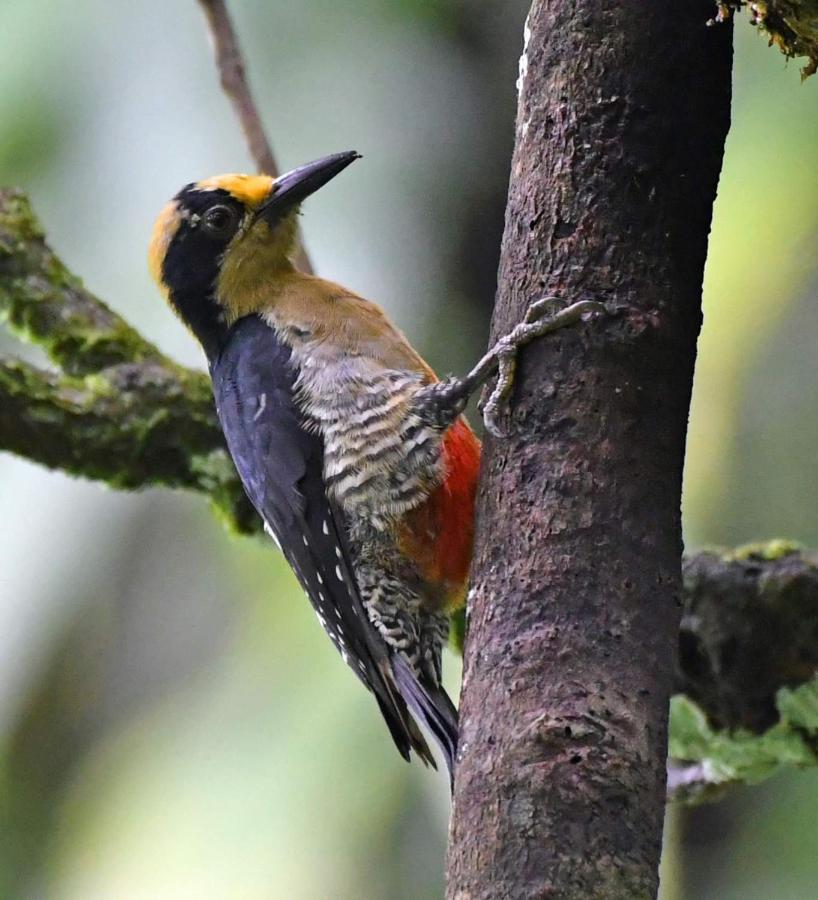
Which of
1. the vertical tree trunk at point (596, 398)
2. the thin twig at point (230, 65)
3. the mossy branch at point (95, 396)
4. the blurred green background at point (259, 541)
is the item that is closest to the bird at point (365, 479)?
the mossy branch at point (95, 396)

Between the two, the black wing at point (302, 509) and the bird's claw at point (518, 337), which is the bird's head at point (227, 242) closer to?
the black wing at point (302, 509)

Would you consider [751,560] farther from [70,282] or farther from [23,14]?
[23,14]

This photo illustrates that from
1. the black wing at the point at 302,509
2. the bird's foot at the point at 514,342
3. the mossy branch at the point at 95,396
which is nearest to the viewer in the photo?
the bird's foot at the point at 514,342

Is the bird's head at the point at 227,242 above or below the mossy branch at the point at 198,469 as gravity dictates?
above

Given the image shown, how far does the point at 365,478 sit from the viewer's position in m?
3.02

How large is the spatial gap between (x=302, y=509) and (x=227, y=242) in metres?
0.87

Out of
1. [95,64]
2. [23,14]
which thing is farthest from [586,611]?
[23,14]

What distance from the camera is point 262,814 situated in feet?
15.0

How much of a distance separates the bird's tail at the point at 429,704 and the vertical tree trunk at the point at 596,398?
75cm

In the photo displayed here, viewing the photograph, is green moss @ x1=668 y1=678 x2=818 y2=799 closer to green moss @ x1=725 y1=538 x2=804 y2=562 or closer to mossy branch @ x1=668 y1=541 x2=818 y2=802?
mossy branch @ x1=668 y1=541 x2=818 y2=802

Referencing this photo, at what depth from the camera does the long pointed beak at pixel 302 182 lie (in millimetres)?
3377

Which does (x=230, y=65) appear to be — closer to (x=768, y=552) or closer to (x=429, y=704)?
(x=429, y=704)

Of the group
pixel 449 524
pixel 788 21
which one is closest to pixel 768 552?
pixel 449 524

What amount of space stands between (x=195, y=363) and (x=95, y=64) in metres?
1.71
